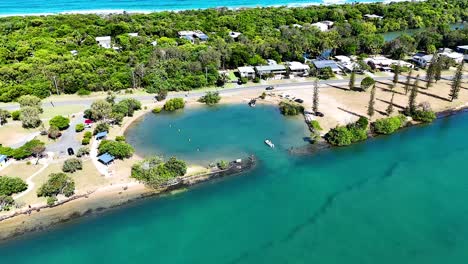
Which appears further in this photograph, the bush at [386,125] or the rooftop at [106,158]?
the bush at [386,125]

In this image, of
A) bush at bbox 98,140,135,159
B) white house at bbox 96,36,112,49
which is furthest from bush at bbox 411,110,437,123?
white house at bbox 96,36,112,49

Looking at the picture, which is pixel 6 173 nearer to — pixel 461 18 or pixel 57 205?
pixel 57 205

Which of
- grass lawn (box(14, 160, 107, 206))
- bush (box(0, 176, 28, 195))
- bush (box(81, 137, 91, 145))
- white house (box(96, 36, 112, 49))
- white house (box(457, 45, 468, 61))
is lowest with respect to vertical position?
grass lawn (box(14, 160, 107, 206))

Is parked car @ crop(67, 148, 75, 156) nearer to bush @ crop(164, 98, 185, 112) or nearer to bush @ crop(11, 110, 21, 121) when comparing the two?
bush @ crop(11, 110, 21, 121)

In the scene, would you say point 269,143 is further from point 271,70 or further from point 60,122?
point 60,122

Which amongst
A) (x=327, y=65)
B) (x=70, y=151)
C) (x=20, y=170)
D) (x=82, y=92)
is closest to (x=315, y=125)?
(x=327, y=65)

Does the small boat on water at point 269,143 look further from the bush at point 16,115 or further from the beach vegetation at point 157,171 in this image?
the bush at point 16,115

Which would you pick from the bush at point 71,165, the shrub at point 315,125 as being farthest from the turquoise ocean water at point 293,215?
the bush at point 71,165

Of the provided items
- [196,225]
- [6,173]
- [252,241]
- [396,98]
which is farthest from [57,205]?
[396,98]
